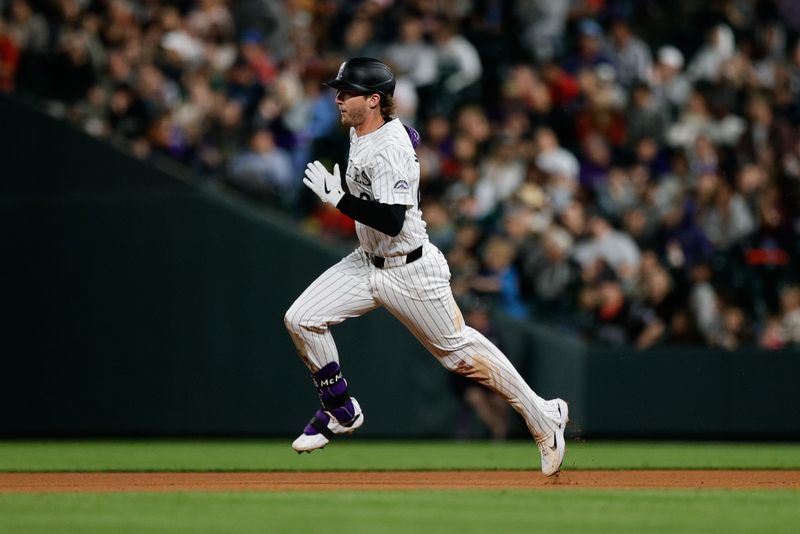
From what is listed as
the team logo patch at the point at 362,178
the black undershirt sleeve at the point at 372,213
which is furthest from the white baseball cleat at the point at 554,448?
the team logo patch at the point at 362,178

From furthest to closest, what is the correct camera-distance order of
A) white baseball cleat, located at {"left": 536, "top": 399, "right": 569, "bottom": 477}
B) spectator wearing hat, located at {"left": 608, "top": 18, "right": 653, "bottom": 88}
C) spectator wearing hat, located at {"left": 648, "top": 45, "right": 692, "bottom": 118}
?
1. spectator wearing hat, located at {"left": 608, "top": 18, "right": 653, "bottom": 88}
2. spectator wearing hat, located at {"left": 648, "top": 45, "right": 692, "bottom": 118}
3. white baseball cleat, located at {"left": 536, "top": 399, "right": 569, "bottom": 477}

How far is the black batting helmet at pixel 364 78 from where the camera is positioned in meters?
7.56

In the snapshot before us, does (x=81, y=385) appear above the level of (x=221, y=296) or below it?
below

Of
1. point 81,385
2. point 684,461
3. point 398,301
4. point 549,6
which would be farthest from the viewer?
point 549,6

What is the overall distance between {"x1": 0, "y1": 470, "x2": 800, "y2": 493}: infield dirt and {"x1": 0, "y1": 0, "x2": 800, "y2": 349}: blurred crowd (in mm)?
3600

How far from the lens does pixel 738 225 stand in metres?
12.8

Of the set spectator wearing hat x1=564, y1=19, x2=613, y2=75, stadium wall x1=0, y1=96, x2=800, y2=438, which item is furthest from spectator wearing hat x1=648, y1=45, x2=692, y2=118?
stadium wall x1=0, y1=96, x2=800, y2=438

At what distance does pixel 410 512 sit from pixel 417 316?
1.56m

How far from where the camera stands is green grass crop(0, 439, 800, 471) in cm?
951

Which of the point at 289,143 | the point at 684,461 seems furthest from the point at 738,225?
the point at 289,143

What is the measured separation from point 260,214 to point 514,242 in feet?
7.50

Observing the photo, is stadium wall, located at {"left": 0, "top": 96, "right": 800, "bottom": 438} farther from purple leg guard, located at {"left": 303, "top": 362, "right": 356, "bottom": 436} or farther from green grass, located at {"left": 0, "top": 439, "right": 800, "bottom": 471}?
purple leg guard, located at {"left": 303, "top": 362, "right": 356, "bottom": 436}

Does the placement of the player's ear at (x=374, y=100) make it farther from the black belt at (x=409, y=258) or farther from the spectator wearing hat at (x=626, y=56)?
the spectator wearing hat at (x=626, y=56)

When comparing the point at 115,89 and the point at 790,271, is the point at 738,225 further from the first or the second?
the point at 115,89
